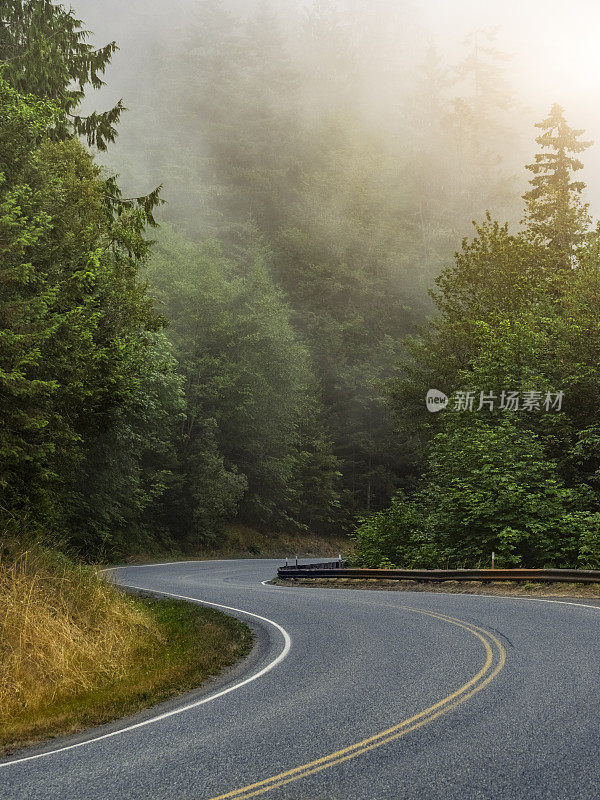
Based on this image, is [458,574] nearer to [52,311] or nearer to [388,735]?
[52,311]

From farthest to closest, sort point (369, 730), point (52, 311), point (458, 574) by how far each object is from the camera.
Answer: point (458, 574) → point (52, 311) → point (369, 730)

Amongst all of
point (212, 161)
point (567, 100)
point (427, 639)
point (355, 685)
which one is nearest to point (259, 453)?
point (212, 161)

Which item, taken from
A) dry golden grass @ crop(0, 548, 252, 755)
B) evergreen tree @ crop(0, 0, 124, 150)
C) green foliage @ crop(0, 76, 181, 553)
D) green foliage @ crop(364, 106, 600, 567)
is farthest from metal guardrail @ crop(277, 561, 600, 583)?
evergreen tree @ crop(0, 0, 124, 150)

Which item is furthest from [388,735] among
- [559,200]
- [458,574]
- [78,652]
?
[559,200]

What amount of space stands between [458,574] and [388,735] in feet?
51.7

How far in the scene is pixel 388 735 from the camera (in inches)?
275

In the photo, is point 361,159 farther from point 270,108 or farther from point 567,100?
point 567,100

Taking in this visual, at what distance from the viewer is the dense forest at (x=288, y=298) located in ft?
46.8

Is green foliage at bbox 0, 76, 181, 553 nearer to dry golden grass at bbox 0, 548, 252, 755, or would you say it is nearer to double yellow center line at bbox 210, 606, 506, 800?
dry golden grass at bbox 0, 548, 252, 755

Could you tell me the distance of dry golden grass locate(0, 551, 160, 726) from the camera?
30.8 feet

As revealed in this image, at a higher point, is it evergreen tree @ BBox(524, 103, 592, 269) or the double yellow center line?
evergreen tree @ BBox(524, 103, 592, 269)

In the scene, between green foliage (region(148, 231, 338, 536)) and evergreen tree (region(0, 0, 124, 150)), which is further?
green foliage (region(148, 231, 338, 536))

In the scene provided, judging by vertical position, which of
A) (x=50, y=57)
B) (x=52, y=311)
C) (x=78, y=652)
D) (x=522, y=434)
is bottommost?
(x=78, y=652)

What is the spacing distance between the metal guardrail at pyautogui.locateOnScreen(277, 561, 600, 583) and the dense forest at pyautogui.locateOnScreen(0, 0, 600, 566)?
151 cm
